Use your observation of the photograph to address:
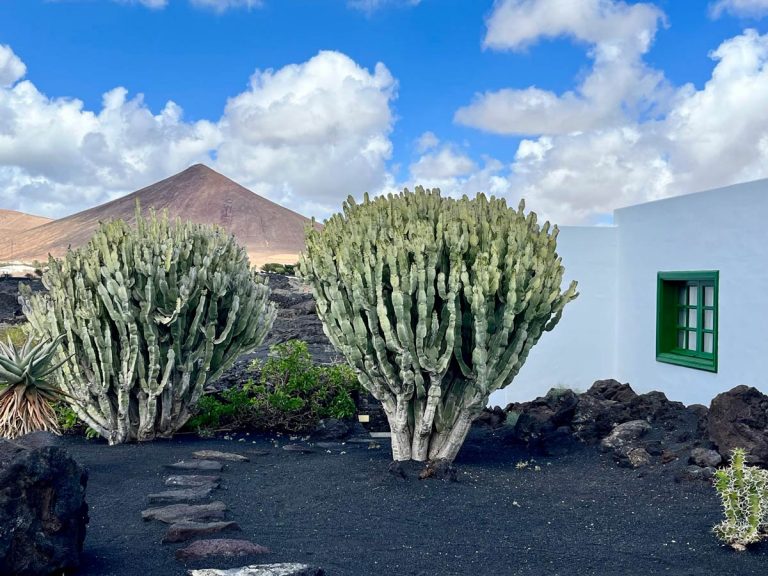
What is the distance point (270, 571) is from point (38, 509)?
1.45m

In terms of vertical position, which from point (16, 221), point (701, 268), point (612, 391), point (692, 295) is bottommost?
point (612, 391)

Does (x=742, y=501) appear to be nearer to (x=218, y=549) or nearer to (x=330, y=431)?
(x=218, y=549)

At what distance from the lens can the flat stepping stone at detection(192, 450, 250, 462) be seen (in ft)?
26.9

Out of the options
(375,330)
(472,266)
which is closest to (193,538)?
(375,330)

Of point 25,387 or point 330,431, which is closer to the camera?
point 25,387

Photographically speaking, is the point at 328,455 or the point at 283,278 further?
the point at 283,278

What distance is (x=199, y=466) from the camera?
7758 millimetres

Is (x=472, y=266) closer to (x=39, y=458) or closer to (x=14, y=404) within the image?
(x=39, y=458)

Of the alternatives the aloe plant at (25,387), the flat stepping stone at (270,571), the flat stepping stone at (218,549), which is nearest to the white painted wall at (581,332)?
the aloe plant at (25,387)

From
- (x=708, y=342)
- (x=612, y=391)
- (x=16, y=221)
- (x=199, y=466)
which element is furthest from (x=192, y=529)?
(x=16, y=221)

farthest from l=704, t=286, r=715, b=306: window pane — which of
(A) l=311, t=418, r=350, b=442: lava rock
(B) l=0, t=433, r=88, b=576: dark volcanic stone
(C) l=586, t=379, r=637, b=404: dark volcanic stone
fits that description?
(B) l=0, t=433, r=88, b=576: dark volcanic stone

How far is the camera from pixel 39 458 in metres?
4.52

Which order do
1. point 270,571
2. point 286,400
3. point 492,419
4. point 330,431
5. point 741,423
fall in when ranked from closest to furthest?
point 270,571, point 741,423, point 330,431, point 286,400, point 492,419

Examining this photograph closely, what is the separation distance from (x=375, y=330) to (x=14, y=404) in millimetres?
4345
